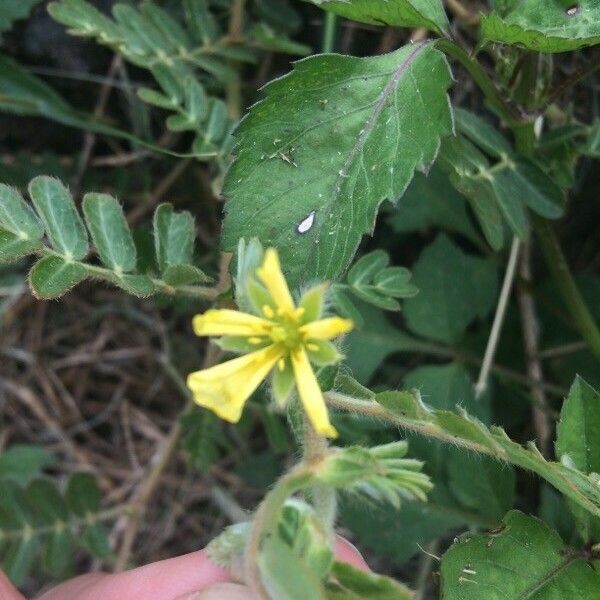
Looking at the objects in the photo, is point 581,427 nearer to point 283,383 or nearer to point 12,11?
point 283,383

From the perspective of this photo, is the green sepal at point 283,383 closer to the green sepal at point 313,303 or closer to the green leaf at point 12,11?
the green sepal at point 313,303

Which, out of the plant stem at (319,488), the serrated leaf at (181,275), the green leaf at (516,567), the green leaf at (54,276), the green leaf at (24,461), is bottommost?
the green leaf at (24,461)

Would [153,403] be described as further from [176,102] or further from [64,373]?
[176,102]

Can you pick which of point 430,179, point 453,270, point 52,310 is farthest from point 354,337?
point 52,310

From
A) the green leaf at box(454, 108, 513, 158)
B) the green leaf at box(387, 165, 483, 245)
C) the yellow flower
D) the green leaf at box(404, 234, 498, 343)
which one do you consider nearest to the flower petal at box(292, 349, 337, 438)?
the yellow flower

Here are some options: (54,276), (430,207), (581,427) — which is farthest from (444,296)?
(54,276)

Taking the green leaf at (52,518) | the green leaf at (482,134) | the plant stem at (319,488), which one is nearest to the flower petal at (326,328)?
the plant stem at (319,488)
